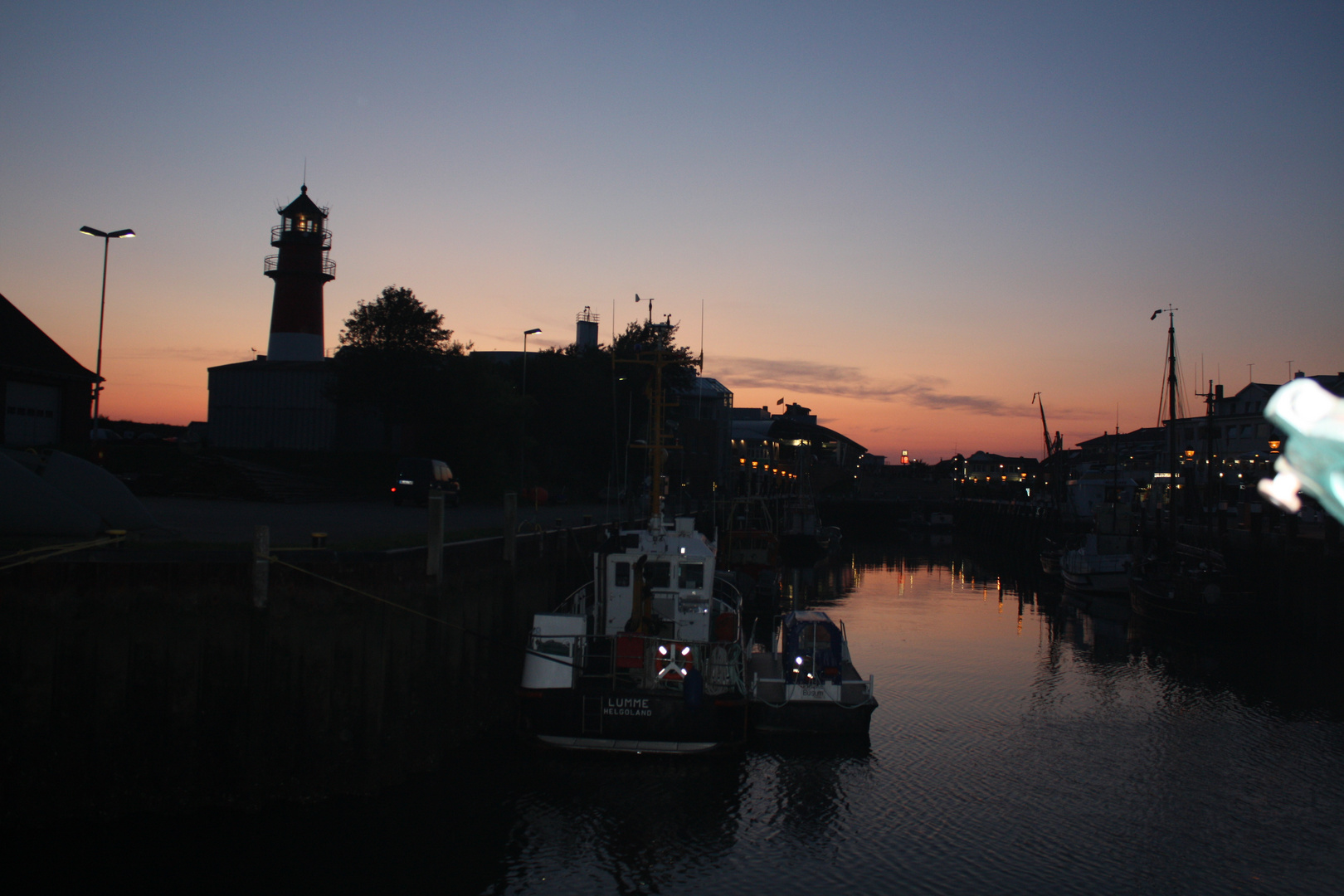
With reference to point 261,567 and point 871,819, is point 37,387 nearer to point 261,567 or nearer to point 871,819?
point 261,567

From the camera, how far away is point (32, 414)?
41.3 meters

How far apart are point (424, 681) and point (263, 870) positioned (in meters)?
4.16

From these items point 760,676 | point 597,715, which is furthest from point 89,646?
point 760,676

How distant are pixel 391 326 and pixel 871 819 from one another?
131ft

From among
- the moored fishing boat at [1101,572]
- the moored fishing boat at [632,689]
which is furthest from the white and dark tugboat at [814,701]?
the moored fishing boat at [1101,572]

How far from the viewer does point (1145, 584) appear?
41406 millimetres

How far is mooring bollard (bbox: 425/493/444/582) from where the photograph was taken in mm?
16641

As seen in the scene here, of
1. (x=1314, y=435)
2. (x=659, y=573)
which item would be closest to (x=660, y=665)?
(x=659, y=573)

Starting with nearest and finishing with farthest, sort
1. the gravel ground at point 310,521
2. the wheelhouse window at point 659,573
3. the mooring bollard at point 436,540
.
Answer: the mooring bollard at point 436,540 → the gravel ground at point 310,521 → the wheelhouse window at point 659,573

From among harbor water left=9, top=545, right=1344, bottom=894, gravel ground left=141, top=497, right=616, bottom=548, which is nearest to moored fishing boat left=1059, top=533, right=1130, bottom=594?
harbor water left=9, top=545, right=1344, bottom=894

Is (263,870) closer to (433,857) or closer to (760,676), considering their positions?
(433,857)

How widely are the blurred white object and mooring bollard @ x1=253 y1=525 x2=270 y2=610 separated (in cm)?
1290

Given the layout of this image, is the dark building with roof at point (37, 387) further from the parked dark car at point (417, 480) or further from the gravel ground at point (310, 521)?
the parked dark car at point (417, 480)

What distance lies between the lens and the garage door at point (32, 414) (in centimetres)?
4012
